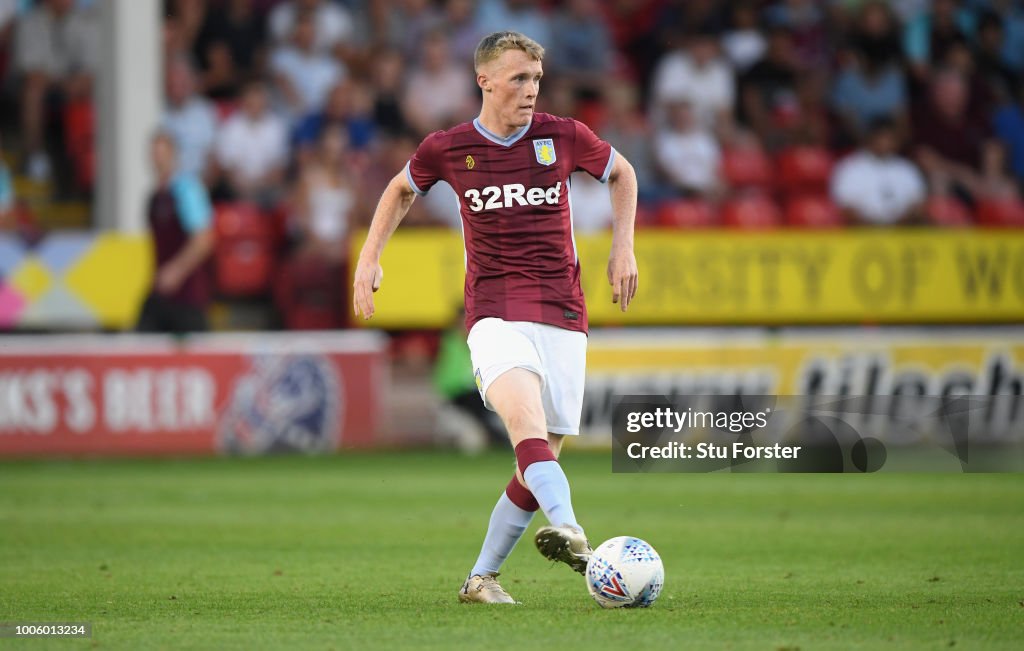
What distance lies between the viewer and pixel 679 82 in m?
19.8

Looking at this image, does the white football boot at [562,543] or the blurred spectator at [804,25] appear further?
the blurred spectator at [804,25]

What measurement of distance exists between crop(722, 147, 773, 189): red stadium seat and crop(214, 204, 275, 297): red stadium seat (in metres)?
5.36

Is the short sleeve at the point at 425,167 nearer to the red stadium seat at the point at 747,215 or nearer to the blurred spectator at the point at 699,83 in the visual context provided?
the red stadium seat at the point at 747,215

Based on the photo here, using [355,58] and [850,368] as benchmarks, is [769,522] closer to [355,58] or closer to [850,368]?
[850,368]

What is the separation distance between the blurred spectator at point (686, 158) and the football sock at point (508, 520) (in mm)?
12182

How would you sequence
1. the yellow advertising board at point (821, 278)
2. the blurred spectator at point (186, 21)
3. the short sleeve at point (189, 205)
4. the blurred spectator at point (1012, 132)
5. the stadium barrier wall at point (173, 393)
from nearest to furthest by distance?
1. the short sleeve at point (189, 205)
2. the stadium barrier wall at point (173, 393)
3. the yellow advertising board at point (821, 278)
4. the blurred spectator at point (186, 21)
5. the blurred spectator at point (1012, 132)

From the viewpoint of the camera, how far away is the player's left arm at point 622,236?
6.82 m

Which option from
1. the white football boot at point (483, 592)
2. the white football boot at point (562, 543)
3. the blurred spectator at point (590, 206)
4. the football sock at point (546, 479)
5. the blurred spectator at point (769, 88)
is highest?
the blurred spectator at point (769, 88)

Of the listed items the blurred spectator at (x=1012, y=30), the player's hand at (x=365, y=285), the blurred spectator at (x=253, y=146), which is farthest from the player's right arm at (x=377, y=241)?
the blurred spectator at (x=1012, y=30)

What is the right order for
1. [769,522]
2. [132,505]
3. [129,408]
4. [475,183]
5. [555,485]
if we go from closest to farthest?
[555,485], [475,183], [769,522], [132,505], [129,408]

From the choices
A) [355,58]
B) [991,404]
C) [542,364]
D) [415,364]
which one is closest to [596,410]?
[415,364]

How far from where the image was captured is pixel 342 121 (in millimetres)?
18578

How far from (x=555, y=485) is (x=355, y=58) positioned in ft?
45.5

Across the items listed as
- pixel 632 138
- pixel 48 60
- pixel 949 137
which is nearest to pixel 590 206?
pixel 632 138
